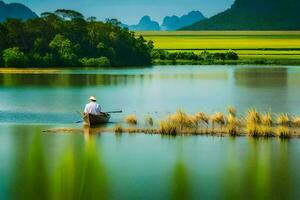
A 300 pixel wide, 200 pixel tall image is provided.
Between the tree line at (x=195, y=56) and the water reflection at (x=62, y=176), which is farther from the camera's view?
the tree line at (x=195, y=56)

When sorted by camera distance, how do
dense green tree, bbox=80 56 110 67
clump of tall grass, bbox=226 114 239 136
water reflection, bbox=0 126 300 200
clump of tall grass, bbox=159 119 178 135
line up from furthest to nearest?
1. dense green tree, bbox=80 56 110 67
2. clump of tall grass, bbox=159 119 178 135
3. clump of tall grass, bbox=226 114 239 136
4. water reflection, bbox=0 126 300 200

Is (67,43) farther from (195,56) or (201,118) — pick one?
(201,118)

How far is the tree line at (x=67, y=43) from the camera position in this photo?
218 feet

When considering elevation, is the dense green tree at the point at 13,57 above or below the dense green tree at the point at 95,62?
above

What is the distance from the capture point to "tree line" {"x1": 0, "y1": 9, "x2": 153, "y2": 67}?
2621 inches

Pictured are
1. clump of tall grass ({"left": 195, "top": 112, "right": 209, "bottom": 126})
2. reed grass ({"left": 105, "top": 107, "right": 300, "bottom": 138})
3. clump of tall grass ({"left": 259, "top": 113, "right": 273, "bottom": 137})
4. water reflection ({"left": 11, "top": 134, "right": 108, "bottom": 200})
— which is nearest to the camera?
water reflection ({"left": 11, "top": 134, "right": 108, "bottom": 200})

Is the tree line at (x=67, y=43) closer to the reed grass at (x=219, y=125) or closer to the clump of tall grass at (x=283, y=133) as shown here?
the reed grass at (x=219, y=125)

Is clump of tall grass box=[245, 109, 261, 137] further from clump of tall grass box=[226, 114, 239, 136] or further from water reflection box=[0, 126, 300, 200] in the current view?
water reflection box=[0, 126, 300, 200]

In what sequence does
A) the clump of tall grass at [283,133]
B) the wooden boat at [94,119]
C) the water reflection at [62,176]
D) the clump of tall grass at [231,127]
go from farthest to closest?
the wooden boat at [94,119]
the clump of tall grass at [231,127]
the clump of tall grass at [283,133]
the water reflection at [62,176]

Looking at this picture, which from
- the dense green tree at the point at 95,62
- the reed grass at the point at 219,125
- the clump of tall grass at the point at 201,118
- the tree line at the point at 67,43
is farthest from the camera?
the dense green tree at the point at 95,62

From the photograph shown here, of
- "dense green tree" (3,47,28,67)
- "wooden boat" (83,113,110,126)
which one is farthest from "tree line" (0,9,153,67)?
"wooden boat" (83,113,110,126)

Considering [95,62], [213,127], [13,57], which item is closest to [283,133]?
[213,127]

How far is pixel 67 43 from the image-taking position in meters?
69.4

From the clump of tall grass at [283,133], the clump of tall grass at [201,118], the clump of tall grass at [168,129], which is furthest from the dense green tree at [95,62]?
the clump of tall grass at [283,133]
